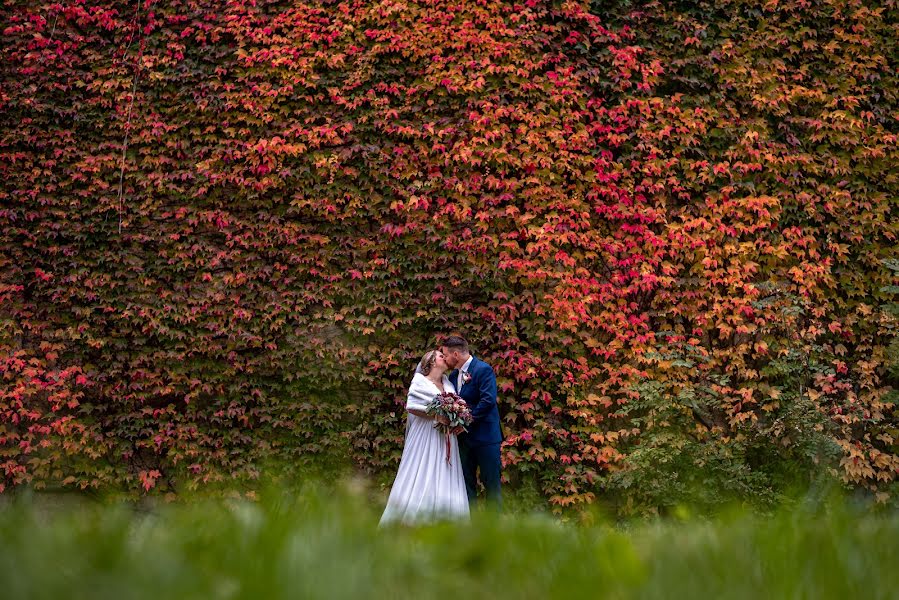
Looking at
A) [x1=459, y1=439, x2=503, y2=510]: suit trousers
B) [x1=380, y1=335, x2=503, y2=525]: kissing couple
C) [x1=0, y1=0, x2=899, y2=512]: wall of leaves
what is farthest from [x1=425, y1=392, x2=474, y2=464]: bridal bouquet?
[x1=0, y1=0, x2=899, y2=512]: wall of leaves

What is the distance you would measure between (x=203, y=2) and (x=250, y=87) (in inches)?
44.4

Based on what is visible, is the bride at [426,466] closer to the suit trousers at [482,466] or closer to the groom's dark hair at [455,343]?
the suit trousers at [482,466]

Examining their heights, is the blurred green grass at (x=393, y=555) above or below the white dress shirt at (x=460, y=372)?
above

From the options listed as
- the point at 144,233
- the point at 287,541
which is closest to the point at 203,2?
the point at 144,233

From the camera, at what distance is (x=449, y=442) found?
5805 mm

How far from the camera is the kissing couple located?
5.70 meters

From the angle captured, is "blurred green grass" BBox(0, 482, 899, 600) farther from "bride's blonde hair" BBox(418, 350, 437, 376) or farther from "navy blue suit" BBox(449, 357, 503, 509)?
"bride's blonde hair" BBox(418, 350, 437, 376)

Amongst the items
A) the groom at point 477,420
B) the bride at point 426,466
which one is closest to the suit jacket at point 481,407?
the groom at point 477,420

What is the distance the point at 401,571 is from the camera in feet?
3.41

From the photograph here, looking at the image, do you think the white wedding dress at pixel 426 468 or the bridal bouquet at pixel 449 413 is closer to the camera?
the white wedding dress at pixel 426 468

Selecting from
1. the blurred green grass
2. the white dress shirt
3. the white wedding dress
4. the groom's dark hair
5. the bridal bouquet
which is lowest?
the white wedding dress

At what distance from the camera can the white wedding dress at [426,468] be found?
18.5ft

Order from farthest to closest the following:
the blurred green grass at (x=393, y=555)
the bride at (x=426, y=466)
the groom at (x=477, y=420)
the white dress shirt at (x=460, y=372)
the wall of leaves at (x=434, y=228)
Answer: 1. the wall of leaves at (x=434, y=228)
2. the white dress shirt at (x=460, y=372)
3. the groom at (x=477, y=420)
4. the bride at (x=426, y=466)
5. the blurred green grass at (x=393, y=555)

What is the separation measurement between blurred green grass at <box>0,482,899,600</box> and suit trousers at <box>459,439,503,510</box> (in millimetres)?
4490
